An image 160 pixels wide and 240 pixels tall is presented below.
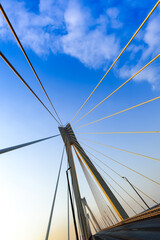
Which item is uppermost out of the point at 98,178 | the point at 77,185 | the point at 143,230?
the point at 98,178

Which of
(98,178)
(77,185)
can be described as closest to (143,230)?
(77,185)

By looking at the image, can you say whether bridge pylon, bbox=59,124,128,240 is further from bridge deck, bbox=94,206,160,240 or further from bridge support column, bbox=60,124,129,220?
bridge deck, bbox=94,206,160,240

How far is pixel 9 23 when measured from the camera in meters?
2.78

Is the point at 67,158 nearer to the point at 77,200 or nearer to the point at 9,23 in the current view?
the point at 77,200

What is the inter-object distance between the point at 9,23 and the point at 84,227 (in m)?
9.44

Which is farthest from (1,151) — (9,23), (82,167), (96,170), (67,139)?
(82,167)

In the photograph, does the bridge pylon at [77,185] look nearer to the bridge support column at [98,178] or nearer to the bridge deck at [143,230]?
the bridge support column at [98,178]

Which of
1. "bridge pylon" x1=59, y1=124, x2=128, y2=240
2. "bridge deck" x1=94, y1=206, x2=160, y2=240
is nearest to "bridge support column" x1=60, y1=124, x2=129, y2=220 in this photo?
"bridge pylon" x1=59, y1=124, x2=128, y2=240

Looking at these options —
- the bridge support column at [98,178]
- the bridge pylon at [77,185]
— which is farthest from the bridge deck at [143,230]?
the bridge support column at [98,178]

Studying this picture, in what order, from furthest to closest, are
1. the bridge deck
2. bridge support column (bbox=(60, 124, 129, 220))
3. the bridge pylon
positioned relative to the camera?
bridge support column (bbox=(60, 124, 129, 220)) → the bridge pylon → the bridge deck

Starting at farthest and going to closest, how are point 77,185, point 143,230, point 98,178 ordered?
point 98,178
point 77,185
point 143,230

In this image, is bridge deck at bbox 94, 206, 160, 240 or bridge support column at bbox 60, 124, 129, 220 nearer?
bridge deck at bbox 94, 206, 160, 240

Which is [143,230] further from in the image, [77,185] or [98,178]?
[98,178]

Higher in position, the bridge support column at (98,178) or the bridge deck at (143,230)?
the bridge support column at (98,178)
